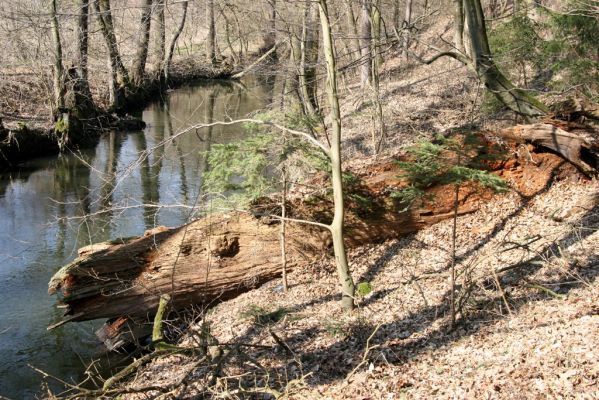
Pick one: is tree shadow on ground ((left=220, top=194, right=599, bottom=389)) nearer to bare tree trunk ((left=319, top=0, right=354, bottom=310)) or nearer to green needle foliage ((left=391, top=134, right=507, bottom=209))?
bare tree trunk ((left=319, top=0, right=354, bottom=310))

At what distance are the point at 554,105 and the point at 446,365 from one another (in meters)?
7.60

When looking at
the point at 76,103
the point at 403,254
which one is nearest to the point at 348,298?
the point at 403,254

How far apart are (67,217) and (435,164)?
5.87 m

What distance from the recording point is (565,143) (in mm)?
10570

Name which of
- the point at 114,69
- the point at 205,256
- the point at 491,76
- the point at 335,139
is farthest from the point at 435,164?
the point at 114,69

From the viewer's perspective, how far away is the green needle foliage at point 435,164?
9602mm

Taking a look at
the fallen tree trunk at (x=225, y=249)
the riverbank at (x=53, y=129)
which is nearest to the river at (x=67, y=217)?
the riverbank at (x=53, y=129)

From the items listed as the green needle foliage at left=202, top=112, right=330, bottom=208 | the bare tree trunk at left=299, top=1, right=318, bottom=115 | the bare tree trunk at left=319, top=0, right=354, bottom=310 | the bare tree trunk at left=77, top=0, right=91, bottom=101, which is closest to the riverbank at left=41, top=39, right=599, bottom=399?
the bare tree trunk at left=319, top=0, right=354, bottom=310

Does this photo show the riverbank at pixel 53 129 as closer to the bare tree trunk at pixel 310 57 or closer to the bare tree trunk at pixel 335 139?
the bare tree trunk at pixel 310 57

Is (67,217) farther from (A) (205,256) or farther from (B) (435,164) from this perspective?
(B) (435,164)

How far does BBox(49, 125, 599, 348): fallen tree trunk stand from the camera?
9.16 metres

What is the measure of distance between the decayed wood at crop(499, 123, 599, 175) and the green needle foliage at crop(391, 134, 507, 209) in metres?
0.75

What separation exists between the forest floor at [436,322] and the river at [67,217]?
2.11 metres

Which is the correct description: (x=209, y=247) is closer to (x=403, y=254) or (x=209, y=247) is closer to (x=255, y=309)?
(x=255, y=309)
